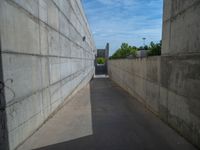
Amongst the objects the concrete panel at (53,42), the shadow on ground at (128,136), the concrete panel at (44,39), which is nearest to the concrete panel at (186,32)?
the shadow on ground at (128,136)

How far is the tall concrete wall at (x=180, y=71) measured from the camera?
10.2ft

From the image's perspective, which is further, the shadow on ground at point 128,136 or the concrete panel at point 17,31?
the shadow on ground at point 128,136

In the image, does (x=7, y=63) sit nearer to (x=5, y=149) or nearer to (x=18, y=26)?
(x=18, y=26)

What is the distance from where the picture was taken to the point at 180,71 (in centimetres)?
364

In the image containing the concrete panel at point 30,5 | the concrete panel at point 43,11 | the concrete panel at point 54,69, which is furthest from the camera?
the concrete panel at point 54,69

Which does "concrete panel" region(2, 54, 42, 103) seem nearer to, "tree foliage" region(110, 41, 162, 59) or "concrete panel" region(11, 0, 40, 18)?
"concrete panel" region(11, 0, 40, 18)

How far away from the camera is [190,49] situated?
3.29m

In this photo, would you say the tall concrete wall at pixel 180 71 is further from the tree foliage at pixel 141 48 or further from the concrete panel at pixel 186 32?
the tree foliage at pixel 141 48

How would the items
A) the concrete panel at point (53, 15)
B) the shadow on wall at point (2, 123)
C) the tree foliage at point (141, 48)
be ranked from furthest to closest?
the tree foliage at point (141, 48)
the concrete panel at point (53, 15)
the shadow on wall at point (2, 123)

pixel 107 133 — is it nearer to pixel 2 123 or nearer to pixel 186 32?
pixel 2 123

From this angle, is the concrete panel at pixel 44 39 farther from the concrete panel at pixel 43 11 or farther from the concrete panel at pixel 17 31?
the concrete panel at pixel 17 31

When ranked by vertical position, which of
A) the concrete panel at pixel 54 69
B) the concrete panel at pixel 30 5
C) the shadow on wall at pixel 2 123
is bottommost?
the shadow on wall at pixel 2 123

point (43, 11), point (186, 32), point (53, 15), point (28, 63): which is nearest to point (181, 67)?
point (186, 32)

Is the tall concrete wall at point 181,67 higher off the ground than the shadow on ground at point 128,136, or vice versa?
the tall concrete wall at point 181,67
